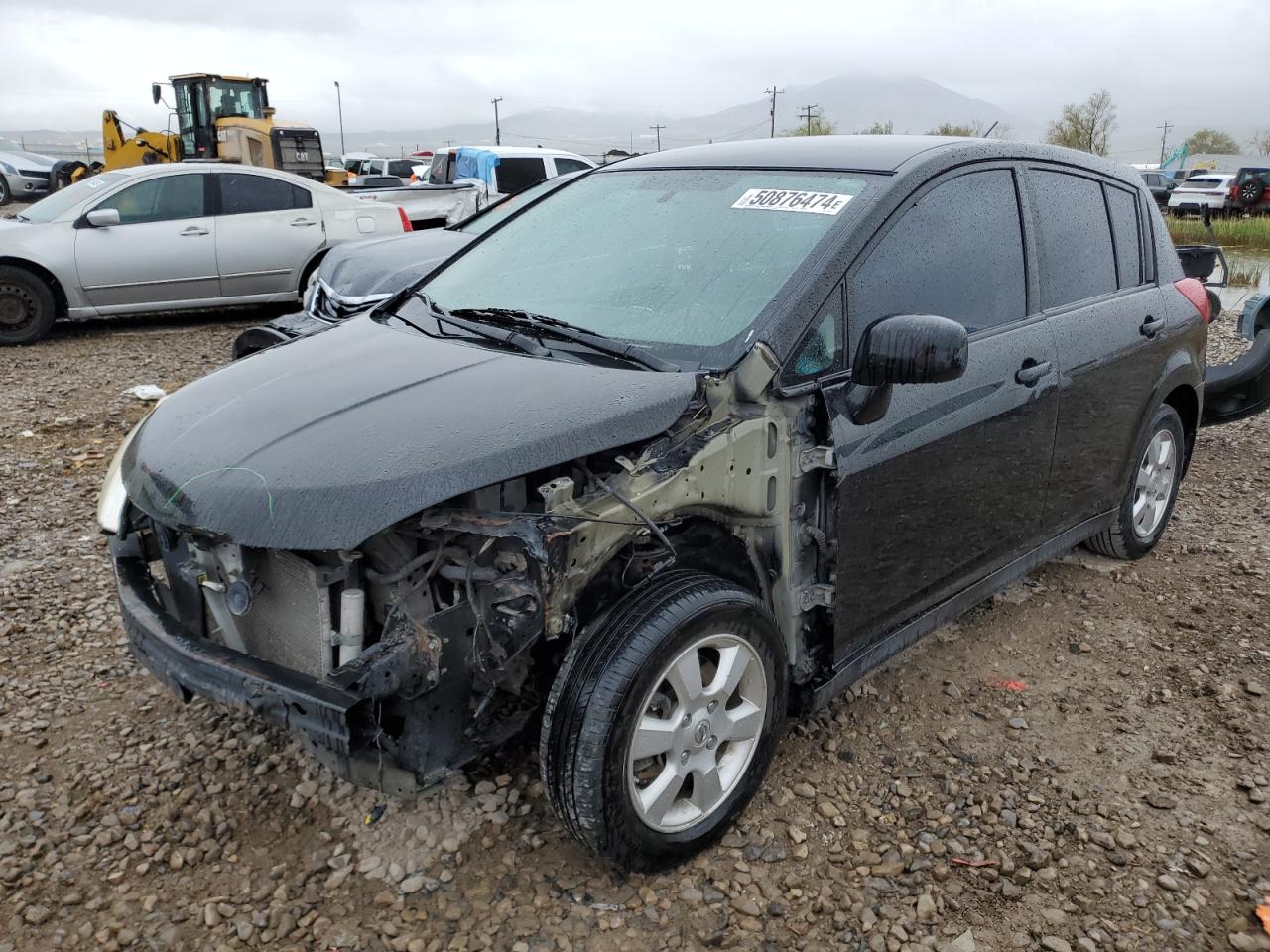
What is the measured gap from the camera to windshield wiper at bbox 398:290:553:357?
2768 millimetres

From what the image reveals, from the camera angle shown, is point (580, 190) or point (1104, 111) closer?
point (580, 190)

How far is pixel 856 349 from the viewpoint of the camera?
2729mm

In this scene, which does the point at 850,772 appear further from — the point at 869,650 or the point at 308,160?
the point at 308,160

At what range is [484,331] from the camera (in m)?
2.94

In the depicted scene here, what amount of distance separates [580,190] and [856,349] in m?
1.40

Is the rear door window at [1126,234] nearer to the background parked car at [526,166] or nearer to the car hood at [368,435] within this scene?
the car hood at [368,435]

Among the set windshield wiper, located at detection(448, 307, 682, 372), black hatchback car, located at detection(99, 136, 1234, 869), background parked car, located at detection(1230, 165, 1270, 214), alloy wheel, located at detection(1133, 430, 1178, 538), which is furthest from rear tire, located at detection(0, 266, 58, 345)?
background parked car, located at detection(1230, 165, 1270, 214)

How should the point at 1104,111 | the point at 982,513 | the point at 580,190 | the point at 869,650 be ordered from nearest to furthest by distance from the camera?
the point at 869,650 < the point at 982,513 < the point at 580,190 < the point at 1104,111

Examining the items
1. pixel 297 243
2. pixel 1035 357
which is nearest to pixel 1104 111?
pixel 297 243

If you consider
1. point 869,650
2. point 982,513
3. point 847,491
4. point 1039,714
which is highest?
point 847,491

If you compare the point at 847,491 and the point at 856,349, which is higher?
the point at 856,349

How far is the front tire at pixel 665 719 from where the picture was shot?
2271 millimetres

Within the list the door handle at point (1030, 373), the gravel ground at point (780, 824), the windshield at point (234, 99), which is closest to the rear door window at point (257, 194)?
the gravel ground at point (780, 824)

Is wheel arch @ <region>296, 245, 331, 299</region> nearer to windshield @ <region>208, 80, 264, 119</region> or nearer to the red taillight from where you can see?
the red taillight
